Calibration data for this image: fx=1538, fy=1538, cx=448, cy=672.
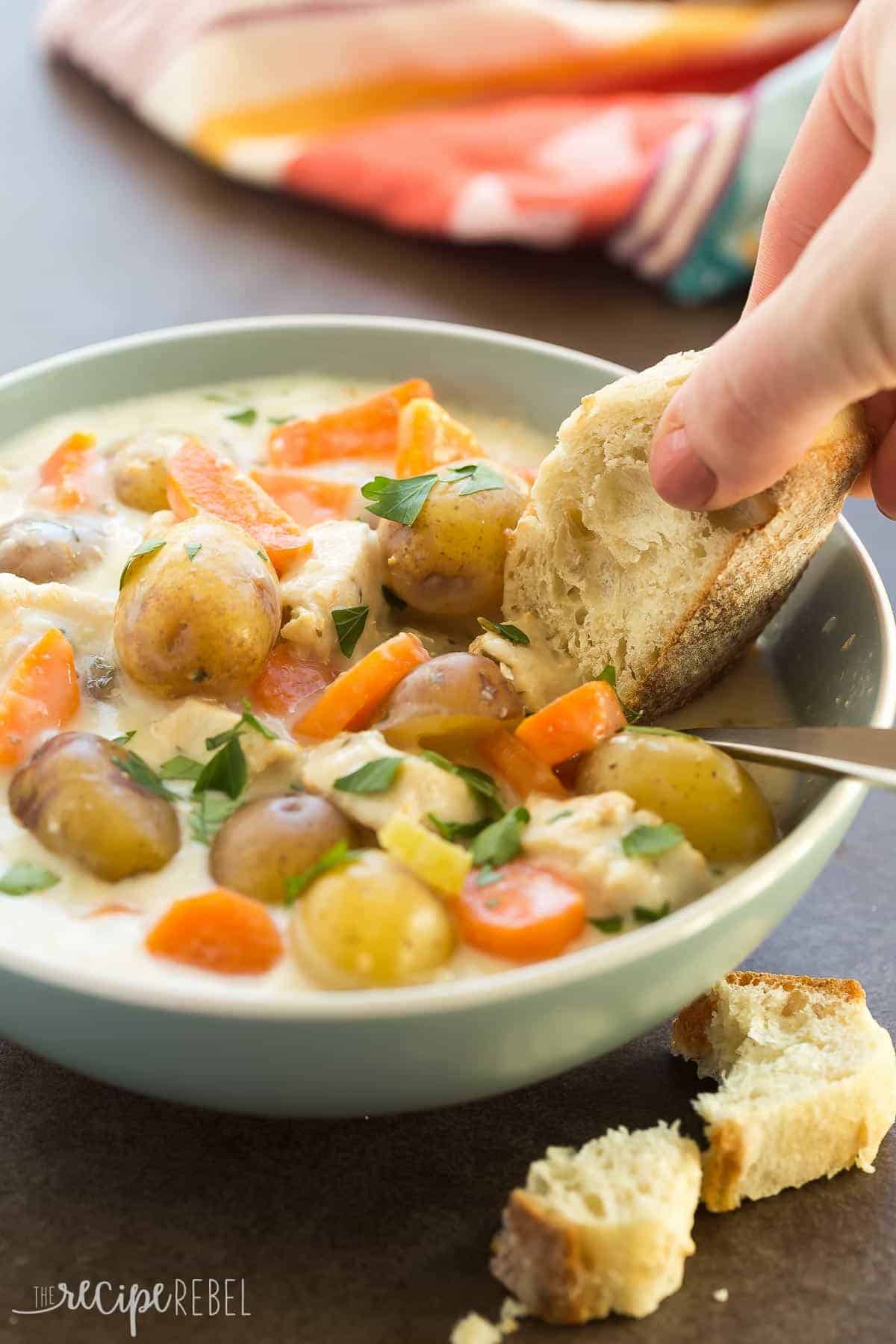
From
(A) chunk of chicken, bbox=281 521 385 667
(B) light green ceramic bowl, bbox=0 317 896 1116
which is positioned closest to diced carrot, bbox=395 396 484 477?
(A) chunk of chicken, bbox=281 521 385 667

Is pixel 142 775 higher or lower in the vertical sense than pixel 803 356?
lower

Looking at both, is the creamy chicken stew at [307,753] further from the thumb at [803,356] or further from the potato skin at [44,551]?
the thumb at [803,356]

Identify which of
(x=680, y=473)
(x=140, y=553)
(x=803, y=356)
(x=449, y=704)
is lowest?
(x=449, y=704)

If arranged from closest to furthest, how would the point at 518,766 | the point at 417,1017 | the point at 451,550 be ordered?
the point at 417,1017 < the point at 518,766 < the point at 451,550

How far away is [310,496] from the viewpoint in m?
2.62

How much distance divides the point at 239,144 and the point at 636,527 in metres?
2.53

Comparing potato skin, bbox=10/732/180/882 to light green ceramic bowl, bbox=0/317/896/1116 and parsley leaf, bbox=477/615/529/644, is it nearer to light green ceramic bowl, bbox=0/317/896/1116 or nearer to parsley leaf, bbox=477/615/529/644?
light green ceramic bowl, bbox=0/317/896/1116

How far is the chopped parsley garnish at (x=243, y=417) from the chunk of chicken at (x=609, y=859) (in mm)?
1239

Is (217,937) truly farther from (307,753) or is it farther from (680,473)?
(680,473)

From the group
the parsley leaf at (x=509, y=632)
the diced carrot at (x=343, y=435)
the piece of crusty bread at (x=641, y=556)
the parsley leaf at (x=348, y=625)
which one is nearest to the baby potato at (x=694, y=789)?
the piece of crusty bread at (x=641, y=556)

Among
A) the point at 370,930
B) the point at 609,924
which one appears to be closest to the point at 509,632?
the point at 609,924

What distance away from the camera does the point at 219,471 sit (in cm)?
251

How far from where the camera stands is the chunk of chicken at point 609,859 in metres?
1.81

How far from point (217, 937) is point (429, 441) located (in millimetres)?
1153
